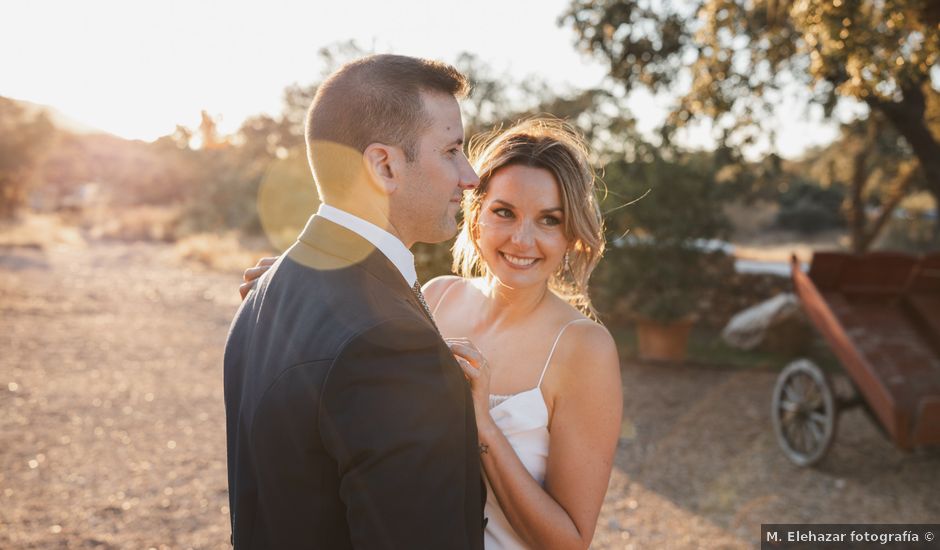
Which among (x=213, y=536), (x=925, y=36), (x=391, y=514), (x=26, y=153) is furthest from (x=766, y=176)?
(x=26, y=153)

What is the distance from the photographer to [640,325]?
11.5 meters

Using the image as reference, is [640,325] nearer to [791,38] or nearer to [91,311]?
[791,38]

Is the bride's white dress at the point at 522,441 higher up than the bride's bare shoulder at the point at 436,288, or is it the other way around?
the bride's bare shoulder at the point at 436,288

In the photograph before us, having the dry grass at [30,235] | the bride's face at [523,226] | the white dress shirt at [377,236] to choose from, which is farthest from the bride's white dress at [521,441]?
the dry grass at [30,235]

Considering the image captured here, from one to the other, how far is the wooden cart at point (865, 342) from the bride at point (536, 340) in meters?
4.17

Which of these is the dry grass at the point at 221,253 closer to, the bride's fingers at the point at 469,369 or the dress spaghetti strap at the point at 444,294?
the dress spaghetti strap at the point at 444,294

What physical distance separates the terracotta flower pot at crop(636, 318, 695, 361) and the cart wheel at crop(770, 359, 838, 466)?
412 centimetres

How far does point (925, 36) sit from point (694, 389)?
6.11 metres

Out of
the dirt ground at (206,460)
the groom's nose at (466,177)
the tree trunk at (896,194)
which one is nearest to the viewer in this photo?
the groom's nose at (466,177)

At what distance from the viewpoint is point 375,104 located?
5.49ft

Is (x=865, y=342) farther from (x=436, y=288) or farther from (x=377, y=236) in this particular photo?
(x=377, y=236)

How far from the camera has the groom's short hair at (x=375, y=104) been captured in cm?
168

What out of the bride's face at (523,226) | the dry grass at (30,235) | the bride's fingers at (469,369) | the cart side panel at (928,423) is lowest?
the dry grass at (30,235)

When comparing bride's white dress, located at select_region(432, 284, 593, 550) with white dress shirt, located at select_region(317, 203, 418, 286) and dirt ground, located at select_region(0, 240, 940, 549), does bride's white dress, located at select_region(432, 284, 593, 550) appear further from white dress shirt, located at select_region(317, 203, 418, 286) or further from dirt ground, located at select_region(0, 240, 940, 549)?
dirt ground, located at select_region(0, 240, 940, 549)
